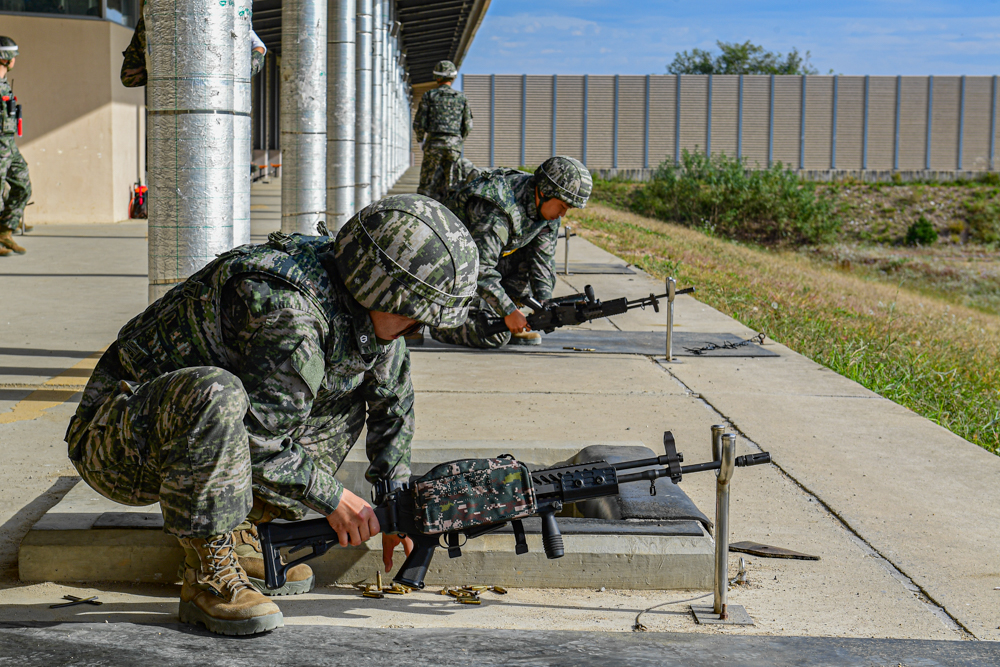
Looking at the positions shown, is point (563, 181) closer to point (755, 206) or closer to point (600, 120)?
point (755, 206)

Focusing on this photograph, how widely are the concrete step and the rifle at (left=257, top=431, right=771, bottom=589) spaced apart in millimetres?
368

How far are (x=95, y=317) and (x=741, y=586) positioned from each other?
226 inches

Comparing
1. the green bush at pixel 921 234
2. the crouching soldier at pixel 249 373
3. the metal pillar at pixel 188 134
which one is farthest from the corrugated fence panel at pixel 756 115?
the crouching soldier at pixel 249 373

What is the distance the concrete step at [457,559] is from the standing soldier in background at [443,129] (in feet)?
36.2

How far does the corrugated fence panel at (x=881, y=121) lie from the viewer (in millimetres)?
45062

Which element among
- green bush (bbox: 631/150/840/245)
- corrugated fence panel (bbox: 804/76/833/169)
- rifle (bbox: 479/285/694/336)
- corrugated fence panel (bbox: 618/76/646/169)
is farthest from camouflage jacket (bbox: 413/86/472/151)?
corrugated fence panel (bbox: 804/76/833/169)

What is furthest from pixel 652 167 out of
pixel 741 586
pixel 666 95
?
pixel 741 586

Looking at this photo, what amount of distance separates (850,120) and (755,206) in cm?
1726

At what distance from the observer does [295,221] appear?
28.2ft

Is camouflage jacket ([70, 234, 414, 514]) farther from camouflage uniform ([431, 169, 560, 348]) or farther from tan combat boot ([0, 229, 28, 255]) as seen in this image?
tan combat boot ([0, 229, 28, 255])

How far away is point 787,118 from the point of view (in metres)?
45.5

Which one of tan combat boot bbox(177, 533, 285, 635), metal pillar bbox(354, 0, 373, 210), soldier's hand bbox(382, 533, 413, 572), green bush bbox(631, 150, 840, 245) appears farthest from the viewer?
green bush bbox(631, 150, 840, 245)

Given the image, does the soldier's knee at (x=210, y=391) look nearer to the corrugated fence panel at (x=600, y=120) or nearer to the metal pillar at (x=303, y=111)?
the metal pillar at (x=303, y=111)

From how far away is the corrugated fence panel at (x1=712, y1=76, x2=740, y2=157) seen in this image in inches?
1778
